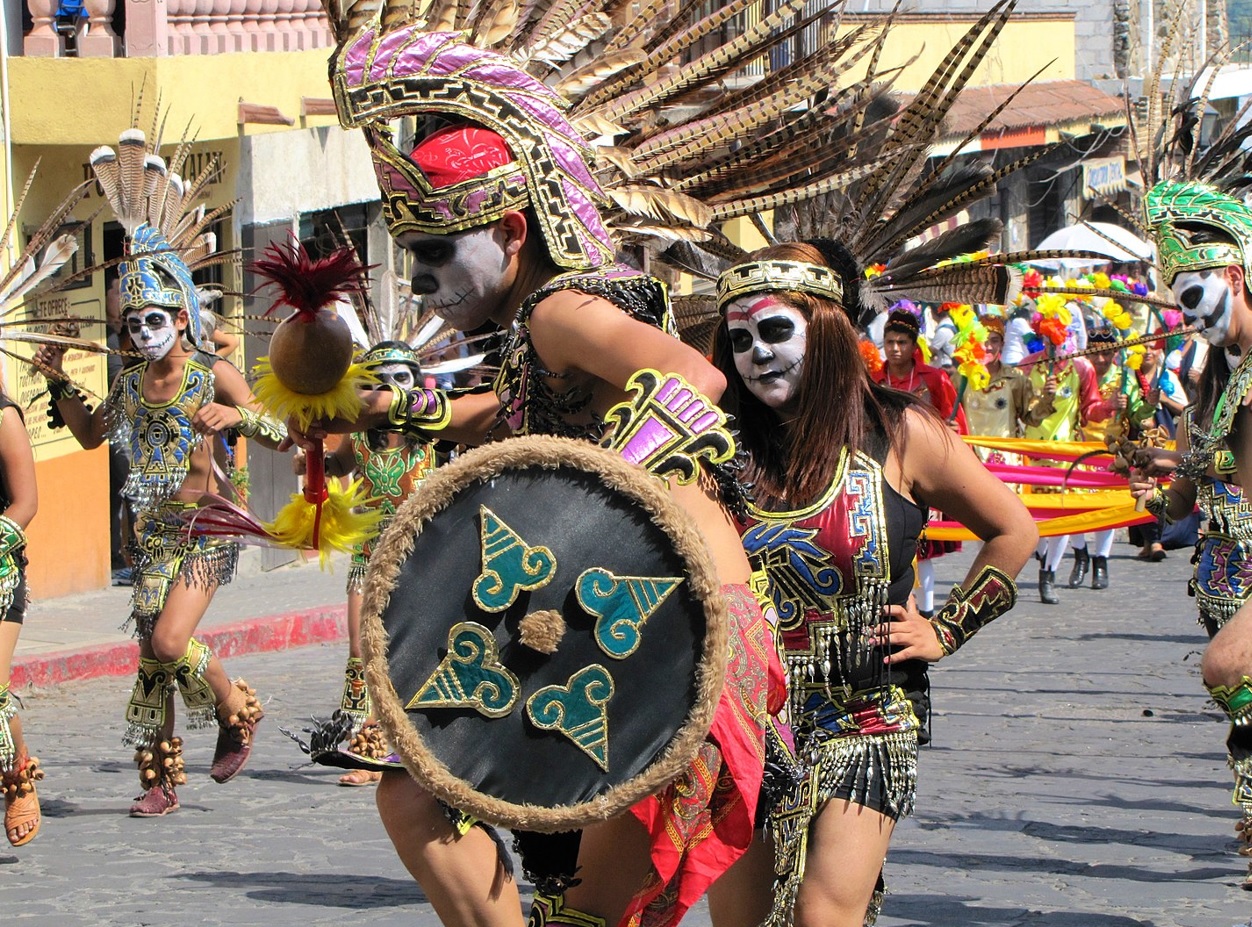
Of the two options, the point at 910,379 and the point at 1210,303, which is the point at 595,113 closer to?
Result: the point at 1210,303

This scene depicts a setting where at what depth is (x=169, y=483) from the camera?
8.84 m

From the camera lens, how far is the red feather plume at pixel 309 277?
4465 mm

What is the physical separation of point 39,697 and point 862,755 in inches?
294

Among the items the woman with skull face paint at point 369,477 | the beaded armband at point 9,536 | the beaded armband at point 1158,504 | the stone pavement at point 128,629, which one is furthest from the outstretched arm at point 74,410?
the beaded armband at point 1158,504

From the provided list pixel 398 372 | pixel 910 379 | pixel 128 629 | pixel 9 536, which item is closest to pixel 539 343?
pixel 9 536

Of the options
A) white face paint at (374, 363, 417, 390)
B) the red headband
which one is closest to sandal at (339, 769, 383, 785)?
white face paint at (374, 363, 417, 390)

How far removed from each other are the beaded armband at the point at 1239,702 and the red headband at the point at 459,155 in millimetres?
2204

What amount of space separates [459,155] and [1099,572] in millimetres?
11850

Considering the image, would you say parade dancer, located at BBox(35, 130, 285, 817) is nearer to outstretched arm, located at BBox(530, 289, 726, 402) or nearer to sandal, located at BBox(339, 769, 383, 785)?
sandal, located at BBox(339, 769, 383, 785)

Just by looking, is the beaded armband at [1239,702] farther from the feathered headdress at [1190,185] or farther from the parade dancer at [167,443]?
the parade dancer at [167,443]

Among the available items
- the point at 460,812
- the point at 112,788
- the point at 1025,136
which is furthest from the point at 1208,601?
the point at 1025,136

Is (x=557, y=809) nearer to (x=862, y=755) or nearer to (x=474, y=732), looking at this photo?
(x=474, y=732)

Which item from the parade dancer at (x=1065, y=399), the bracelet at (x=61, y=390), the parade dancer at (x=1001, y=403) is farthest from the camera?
the parade dancer at (x=1001, y=403)

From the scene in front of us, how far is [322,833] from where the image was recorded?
7.77 metres
